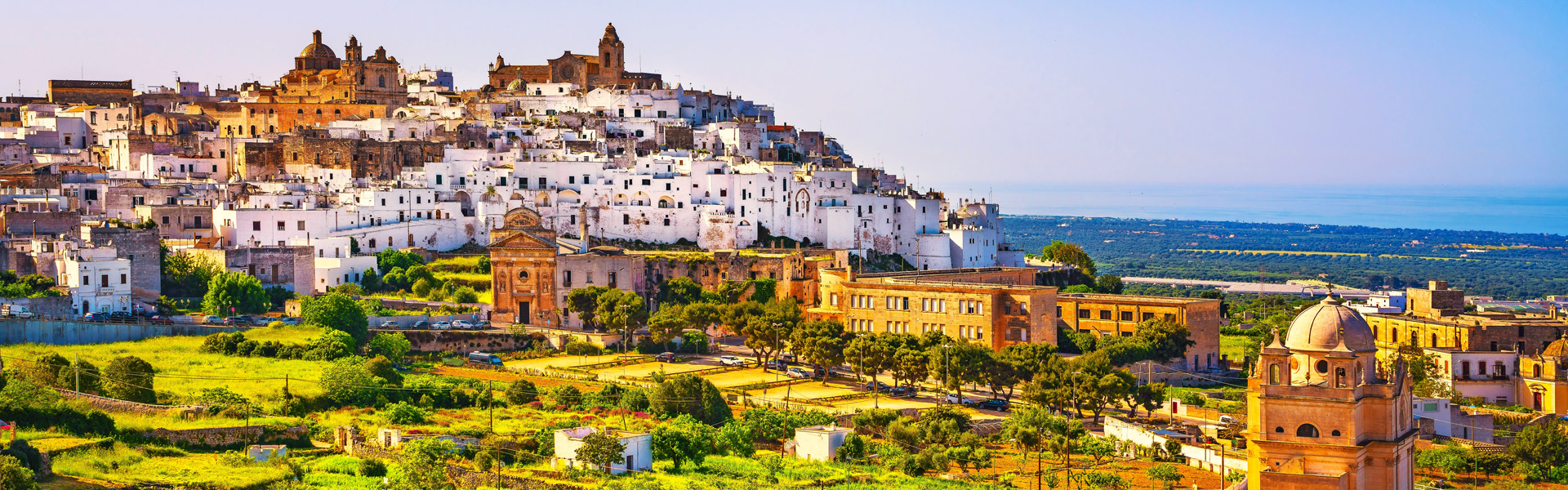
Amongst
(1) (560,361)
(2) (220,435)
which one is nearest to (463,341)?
(1) (560,361)

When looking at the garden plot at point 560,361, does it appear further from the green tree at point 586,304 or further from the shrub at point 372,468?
Answer: the shrub at point 372,468

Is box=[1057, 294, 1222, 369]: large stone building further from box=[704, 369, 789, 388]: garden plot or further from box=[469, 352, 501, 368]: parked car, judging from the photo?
box=[469, 352, 501, 368]: parked car

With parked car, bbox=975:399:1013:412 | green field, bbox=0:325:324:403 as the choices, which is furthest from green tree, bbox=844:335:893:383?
green field, bbox=0:325:324:403

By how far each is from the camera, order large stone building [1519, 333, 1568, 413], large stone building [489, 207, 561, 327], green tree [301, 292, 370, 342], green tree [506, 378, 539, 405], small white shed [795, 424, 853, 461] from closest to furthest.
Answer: small white shed [795, 424, 853, 461]
green tree [506, 378, 539, 405]
green tree [301, 292, 370, 342]
large stone building [1519, 333, 1568, 413]
large stone building [489, 207, 561, 327]

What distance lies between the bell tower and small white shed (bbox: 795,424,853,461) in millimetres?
52256

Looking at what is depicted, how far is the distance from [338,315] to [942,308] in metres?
20.4

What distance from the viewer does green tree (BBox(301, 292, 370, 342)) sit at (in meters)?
53.1

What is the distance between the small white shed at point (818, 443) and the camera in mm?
40625

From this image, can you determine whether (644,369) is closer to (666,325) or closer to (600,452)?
(666,325)

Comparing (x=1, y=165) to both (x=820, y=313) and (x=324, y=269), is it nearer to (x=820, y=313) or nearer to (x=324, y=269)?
(x=324, y=269)

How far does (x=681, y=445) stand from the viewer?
125 feet

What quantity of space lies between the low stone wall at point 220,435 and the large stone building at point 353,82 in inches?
1960

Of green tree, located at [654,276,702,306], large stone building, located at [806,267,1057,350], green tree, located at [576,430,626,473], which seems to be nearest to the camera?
green tree, located at [576,430,626,473]

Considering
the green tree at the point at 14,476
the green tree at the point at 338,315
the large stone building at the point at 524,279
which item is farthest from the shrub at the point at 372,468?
the large stone building at the point at 524,279
